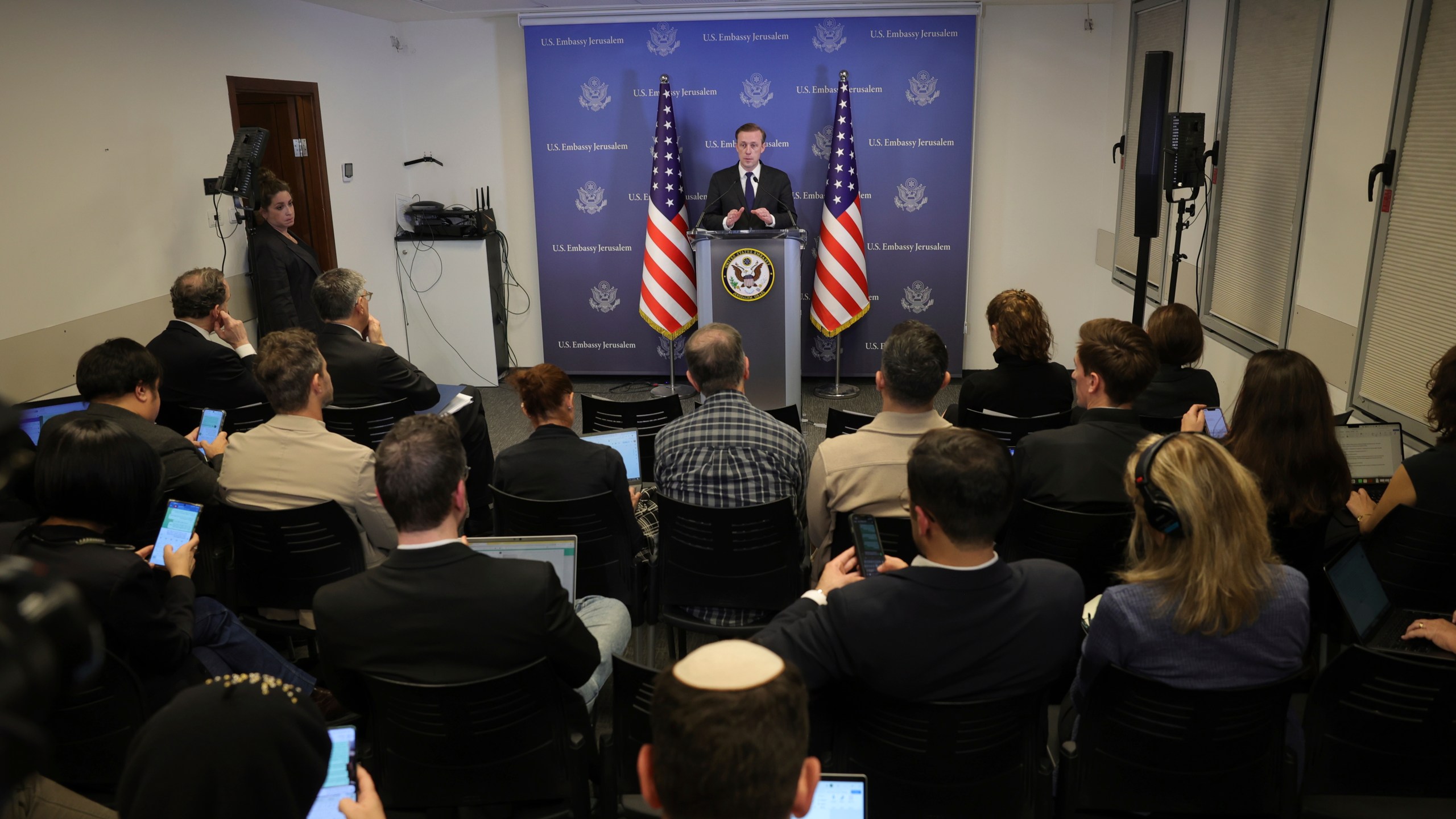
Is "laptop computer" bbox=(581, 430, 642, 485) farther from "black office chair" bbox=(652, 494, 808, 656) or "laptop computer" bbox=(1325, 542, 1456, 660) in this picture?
"laptop computer" bbox=(1325, 542, 1456, 660)

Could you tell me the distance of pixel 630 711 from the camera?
1.92m

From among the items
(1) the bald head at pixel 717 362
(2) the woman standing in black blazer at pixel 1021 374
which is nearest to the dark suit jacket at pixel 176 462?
(1) the bald head at pixel 717 362

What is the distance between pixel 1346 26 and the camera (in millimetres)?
4125

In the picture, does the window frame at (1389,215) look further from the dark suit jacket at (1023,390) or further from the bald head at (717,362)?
the bald head at (717,362)

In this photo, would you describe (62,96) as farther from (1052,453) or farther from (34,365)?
(1052,453)

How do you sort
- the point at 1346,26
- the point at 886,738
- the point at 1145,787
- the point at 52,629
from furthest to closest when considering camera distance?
1. the point at 1346,26
2. the point at 1145,787
3. the point at 886,738
4. the point at 52,629

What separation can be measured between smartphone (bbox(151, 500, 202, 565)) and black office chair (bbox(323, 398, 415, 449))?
133 cm

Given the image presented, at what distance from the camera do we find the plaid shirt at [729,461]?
288 centimetres

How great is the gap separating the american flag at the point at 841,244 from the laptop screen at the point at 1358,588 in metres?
4.83

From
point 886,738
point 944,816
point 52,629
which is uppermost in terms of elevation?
point 52,629

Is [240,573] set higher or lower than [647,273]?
lower

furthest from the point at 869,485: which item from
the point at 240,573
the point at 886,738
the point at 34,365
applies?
the point at 34,365

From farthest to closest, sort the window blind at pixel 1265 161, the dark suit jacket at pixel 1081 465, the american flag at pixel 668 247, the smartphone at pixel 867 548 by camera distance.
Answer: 1. the american flag at pixel 668 247
2. the window blind at pixel 1265 161
3. the dark suit jacket at pixel 1081 465
4. the smartphone at pixel 867 548

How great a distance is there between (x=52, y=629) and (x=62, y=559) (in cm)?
182
